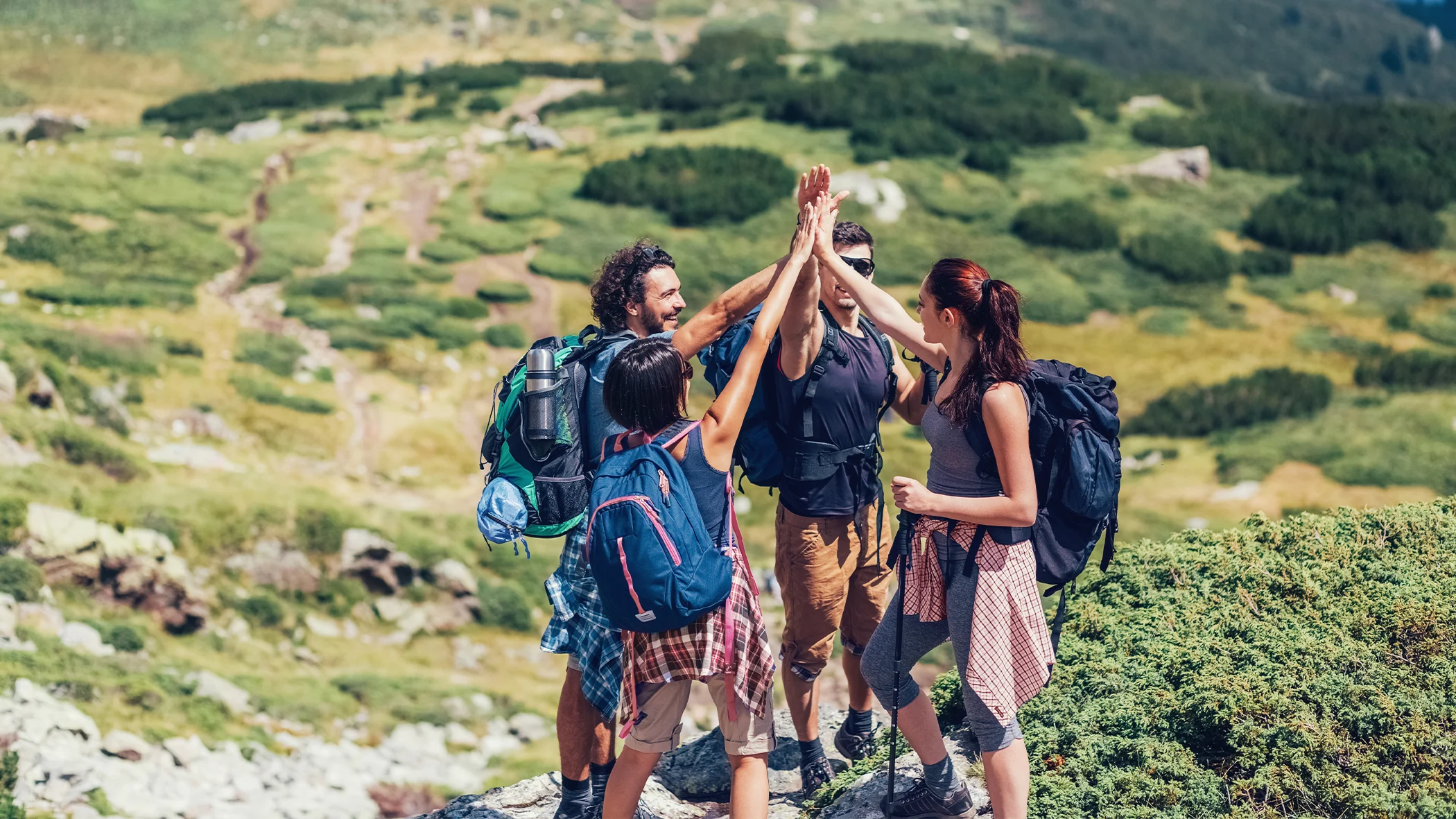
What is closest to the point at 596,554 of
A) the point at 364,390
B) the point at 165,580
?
the point at 165,580

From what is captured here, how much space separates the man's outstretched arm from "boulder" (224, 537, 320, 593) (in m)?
9.79

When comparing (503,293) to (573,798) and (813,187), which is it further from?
(813,187)

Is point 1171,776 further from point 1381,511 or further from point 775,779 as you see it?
point 1381,511

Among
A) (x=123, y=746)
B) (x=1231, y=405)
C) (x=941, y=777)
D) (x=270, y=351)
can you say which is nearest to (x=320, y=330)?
(x=270, y=351)

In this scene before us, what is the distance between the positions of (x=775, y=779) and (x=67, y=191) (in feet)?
88.3

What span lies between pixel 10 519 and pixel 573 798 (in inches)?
354

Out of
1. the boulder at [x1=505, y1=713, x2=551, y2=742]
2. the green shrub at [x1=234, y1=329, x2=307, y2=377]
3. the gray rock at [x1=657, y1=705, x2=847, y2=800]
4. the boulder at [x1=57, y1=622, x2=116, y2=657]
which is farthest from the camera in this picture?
the green shrub at [x1=234, y1=329, x2=307, y2=377]

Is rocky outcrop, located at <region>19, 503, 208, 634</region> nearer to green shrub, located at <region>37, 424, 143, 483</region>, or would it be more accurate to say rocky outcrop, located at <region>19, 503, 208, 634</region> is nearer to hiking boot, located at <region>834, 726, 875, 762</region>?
green shrub, located at <region>37, 424, 143, 483</region>

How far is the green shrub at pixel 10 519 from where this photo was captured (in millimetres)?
11562

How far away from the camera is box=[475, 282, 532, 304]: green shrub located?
82.1ft

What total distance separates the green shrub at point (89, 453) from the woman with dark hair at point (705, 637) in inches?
458

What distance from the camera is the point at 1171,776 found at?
206 inches

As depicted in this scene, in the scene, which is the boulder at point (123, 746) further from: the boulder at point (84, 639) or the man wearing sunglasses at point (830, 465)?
the man wearing sunglasses at point (830, 465)

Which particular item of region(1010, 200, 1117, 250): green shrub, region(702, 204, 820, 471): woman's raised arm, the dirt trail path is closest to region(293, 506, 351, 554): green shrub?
the dirt trail path
